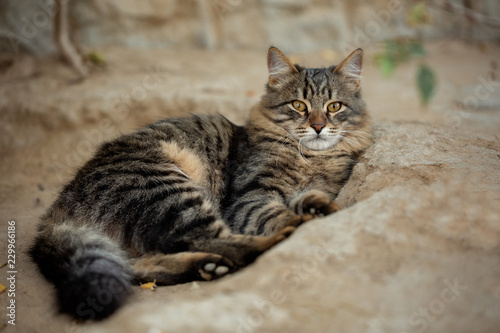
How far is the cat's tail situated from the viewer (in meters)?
2.03

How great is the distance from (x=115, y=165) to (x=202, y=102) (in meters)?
2.77

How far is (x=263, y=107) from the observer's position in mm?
3475

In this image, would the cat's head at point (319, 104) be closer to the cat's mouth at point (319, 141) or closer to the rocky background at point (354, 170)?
the cat's mouth at point (319, 141)

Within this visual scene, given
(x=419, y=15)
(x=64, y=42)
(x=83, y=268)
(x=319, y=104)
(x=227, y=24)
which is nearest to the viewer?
(x=83, y=268)

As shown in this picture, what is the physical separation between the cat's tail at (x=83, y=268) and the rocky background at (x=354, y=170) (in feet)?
0.30

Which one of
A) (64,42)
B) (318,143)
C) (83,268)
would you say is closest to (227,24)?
(64,42)

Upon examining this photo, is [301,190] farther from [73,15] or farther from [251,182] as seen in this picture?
[73,15]

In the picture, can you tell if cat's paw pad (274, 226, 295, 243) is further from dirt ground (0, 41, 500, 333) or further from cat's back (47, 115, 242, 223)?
cat's back (47, 115, 242, 223)

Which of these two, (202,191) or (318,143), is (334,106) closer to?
(318,143)

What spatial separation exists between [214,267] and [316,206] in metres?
0.72

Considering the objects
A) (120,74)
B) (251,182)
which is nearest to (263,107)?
(251,182)

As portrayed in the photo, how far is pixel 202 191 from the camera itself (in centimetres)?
297

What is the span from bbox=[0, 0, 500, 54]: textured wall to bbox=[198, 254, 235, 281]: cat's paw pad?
16.5 feet

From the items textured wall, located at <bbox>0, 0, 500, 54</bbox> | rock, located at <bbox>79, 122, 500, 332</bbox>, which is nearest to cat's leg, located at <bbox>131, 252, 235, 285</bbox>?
rock, located at <bbox>79, 122, 500, 332</bbox>
